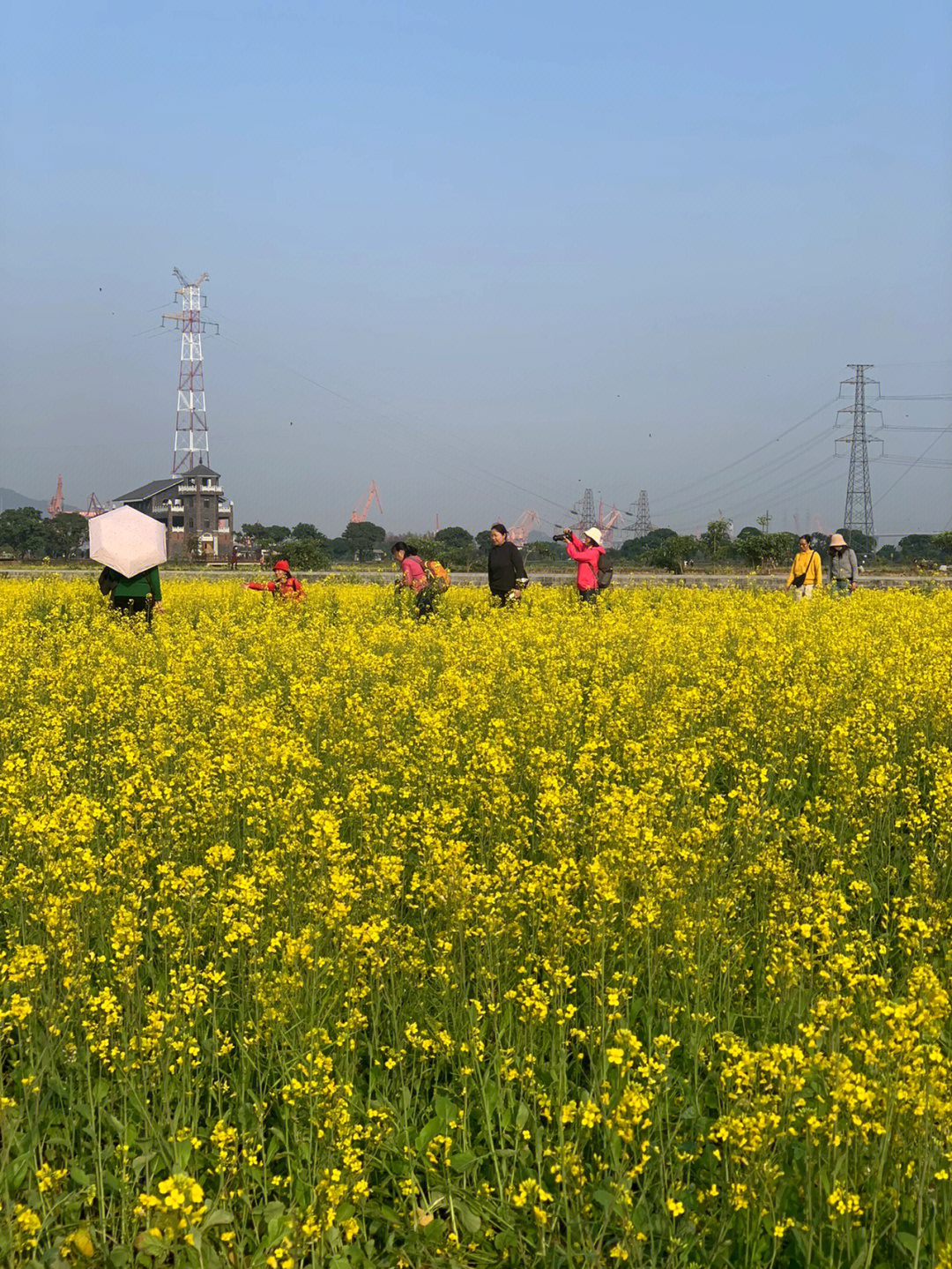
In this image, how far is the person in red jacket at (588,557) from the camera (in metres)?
13.8

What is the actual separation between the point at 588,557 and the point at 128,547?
576cm

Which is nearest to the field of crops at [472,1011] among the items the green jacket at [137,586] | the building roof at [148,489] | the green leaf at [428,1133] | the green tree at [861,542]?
the green leaf at [428,1133]

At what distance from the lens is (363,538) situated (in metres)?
94.5

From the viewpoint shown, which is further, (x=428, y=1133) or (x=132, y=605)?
(x=132, y=605)

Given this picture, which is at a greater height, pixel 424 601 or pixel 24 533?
pixel 24 533

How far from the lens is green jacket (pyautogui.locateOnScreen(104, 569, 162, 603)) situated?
12727 millimetres

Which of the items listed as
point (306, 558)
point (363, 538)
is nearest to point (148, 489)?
point (363, 538)

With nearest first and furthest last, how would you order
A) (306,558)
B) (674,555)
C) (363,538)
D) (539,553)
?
(674,555), (306,558), (539,553), (363,538)

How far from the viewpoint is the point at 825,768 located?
633 cm

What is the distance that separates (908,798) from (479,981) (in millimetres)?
2630

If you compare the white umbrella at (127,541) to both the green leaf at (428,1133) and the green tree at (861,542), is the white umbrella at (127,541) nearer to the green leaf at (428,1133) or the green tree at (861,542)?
the green leaf at (428,1133)

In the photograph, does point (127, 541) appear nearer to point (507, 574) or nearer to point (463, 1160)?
point (507, 574)

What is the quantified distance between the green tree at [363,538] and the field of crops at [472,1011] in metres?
76.3

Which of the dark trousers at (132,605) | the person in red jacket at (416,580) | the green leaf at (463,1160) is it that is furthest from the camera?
the person in red jacket at (416,580)
